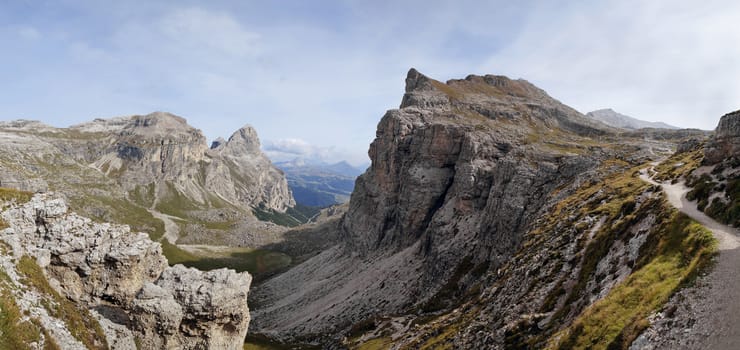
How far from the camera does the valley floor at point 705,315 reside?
18875 mm

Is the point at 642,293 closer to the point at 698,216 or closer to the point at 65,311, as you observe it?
the point at 698,216

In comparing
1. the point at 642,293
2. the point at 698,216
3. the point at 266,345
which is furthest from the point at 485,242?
the point at 642,293

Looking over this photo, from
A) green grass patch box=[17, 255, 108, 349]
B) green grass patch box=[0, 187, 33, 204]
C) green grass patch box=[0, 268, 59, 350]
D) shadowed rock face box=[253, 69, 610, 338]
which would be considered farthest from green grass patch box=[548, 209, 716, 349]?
green grass patch box=[0, 187, 33, 204]

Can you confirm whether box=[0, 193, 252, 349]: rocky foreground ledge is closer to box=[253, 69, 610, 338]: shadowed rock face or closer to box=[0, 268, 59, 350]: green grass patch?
box=[0, 268, 59, 350]: green grass patch

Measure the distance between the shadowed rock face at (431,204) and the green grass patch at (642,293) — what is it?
48.3 meters

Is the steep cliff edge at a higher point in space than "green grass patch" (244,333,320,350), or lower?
higher

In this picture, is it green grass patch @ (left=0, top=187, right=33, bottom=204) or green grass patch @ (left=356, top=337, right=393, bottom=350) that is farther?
green grass patch @ (left=356, top=337, right=393, bottom=350)

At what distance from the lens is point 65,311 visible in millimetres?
34938

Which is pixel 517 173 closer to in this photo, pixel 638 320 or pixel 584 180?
pixel 584 180

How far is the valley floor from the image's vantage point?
18875 millimetres

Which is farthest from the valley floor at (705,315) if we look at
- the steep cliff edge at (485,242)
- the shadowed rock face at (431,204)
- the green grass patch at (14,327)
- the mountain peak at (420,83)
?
the mountain peak at (420,83)

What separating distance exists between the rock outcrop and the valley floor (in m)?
23.2

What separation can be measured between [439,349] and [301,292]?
108 m

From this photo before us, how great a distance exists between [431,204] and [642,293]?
10478cm
